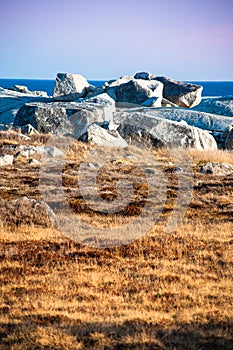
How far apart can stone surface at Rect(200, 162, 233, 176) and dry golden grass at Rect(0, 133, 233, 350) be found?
653 cm

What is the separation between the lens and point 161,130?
96.0 feet

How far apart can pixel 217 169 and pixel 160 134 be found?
7105mm

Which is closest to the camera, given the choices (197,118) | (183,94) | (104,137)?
(104,137)

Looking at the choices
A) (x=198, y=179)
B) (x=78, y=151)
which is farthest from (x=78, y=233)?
(x=78, y=151)

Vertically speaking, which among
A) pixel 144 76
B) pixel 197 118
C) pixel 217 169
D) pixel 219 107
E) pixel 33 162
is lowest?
pixel 33 162

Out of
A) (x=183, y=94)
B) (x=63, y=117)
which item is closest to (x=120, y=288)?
(x=63, y=117)

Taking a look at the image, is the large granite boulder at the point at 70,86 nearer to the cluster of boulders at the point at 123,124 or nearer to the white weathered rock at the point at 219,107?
the cluster of boulders at the point at 123,124

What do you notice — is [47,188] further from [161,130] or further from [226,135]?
[226,135]

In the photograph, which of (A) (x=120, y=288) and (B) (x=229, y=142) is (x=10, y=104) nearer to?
(B) (x=229, y=142)

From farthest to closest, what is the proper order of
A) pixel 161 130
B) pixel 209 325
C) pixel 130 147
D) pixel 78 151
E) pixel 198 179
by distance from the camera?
pixel 161 130 < pixel 130 147 < pixel 78 151 < pixel 198 179 < pixel 209 325

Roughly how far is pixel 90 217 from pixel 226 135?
19.2 meters

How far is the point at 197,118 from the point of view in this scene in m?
34.7

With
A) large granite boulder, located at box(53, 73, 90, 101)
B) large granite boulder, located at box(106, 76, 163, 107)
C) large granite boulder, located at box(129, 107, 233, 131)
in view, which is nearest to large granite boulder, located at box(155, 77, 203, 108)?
large granite boulder, located at box(106, 76, 163, 107)

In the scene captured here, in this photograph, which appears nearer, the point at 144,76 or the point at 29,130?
the point at 29,130
